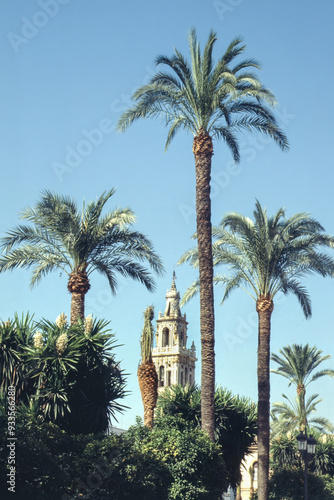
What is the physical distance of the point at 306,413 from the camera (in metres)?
43.0

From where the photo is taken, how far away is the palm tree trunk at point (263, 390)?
26.0 m

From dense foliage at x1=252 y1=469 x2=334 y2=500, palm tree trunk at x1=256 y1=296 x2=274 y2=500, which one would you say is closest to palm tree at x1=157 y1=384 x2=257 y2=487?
palm tree trunk at x1=256 y1=296 x2=274 y2=500

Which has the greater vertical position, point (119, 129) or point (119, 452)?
point (119, 129)

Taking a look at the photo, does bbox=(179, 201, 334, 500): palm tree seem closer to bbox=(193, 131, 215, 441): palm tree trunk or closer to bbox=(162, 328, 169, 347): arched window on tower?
bbox=(193, 131, 215, 441): palm tree trunk

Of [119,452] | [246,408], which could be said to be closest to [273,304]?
[246,408]

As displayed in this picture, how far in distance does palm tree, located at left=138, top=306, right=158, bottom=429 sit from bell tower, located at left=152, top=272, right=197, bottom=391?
86.1 meters

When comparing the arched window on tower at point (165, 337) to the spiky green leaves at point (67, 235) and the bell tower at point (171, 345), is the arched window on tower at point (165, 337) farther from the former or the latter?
the spiky green leaves at point (67, 235)

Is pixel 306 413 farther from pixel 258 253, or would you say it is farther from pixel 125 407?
pixel 125 407

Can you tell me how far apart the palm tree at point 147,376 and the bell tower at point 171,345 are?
3389 inches

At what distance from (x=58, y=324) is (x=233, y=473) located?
1032 centimetres

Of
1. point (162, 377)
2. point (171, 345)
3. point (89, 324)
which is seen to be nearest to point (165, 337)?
point (171, 345)

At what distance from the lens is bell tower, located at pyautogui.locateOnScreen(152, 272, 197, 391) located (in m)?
112

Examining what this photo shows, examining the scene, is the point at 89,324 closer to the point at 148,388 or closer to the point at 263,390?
the point at 148,388

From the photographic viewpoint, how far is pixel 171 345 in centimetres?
11388
